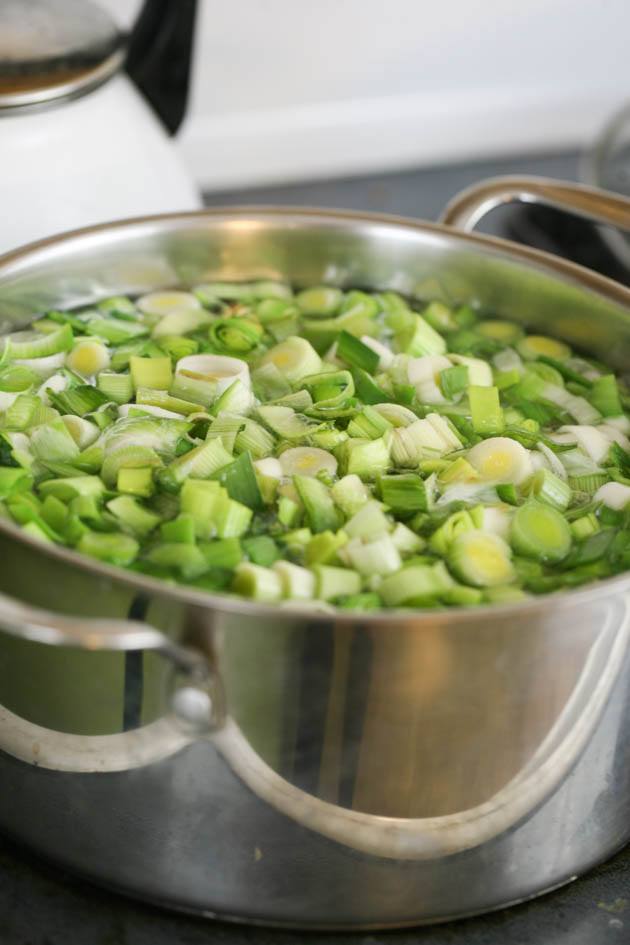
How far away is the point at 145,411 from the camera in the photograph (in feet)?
3.11

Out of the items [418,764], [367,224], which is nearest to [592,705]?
Result: [418,764]

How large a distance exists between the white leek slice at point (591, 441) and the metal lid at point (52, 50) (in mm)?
580

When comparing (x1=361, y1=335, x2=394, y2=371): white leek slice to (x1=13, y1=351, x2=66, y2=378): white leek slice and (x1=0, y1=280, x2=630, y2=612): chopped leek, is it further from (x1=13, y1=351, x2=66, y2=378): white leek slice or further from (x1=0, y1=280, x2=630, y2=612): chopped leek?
(x1=13, y1=351, x2=66, y2=378): white leek slice

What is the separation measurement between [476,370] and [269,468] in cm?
26

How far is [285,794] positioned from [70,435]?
338 millimetres

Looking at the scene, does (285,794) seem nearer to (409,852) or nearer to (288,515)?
(409,852)

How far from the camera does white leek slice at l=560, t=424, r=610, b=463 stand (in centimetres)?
98

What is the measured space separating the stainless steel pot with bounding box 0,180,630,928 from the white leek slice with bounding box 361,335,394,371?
419mm

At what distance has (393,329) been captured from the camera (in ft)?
3.74

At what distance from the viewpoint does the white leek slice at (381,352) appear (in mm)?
1067

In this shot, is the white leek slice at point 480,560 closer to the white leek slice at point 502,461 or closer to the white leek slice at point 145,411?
the white leek slice at point 502,461

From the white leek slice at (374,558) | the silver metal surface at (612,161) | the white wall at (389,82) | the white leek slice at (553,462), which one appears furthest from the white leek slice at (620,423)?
the white wall at (389,82)

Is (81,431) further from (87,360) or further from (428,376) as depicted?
(428,376)

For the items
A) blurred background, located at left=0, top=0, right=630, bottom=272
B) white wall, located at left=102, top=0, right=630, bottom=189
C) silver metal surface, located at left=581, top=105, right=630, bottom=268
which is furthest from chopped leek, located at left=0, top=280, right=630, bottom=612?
white wall, located at left=102, top=0, right=630, bottom=189
